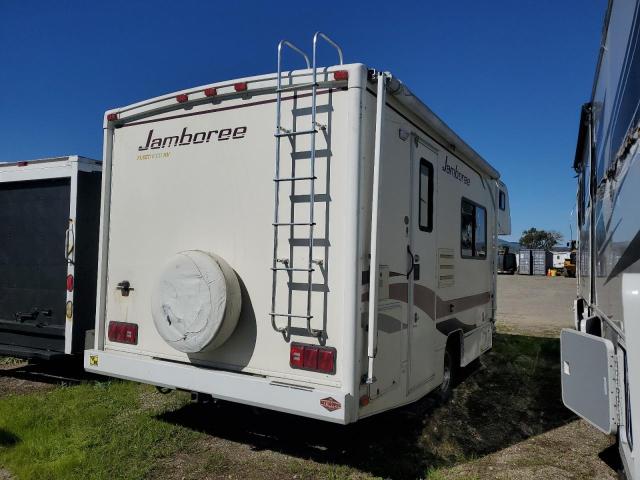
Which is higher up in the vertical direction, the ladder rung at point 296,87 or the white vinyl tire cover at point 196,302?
the ladder rung at point 296,87

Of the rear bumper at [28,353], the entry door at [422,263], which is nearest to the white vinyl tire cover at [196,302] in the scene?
the entry door at [422,263]

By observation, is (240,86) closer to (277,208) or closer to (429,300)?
(277,208)

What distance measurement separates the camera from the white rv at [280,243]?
334 cm

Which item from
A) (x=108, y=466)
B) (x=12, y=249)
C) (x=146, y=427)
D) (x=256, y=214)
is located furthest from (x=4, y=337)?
(x=256, y=214)

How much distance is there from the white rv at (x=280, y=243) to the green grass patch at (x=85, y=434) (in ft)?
2.02

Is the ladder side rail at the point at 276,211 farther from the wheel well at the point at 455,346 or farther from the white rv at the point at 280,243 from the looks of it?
the wheel well at the point at 455,346

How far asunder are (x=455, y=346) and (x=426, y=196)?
78.9 inches

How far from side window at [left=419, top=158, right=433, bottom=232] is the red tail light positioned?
62.2 inches

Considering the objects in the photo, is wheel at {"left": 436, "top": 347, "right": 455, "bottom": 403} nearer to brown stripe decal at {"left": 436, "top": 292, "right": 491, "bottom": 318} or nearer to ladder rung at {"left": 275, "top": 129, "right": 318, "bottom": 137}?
brown stripe decal at {"left": 436, "top": 292, "right": 491, "bottom": 318}

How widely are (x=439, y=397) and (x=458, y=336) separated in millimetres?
679

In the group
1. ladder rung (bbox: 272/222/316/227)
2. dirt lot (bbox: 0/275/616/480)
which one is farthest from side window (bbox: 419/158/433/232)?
dirt lot (bbox: 0/275/616/480)

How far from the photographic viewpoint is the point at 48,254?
5879mm

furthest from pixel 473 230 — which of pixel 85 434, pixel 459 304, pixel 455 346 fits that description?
pixel 85 434

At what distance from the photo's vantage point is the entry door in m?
4.09
